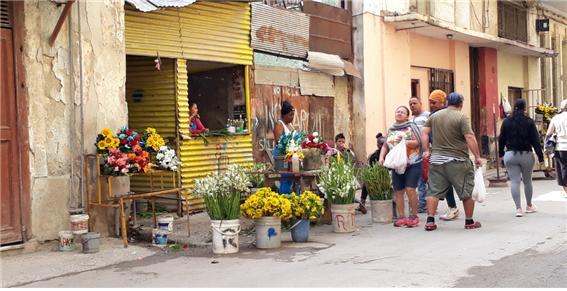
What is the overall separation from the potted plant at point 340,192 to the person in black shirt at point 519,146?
289 cm

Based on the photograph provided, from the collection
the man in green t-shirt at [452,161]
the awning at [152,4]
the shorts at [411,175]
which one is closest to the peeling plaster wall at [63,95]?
the awning at [152,4]

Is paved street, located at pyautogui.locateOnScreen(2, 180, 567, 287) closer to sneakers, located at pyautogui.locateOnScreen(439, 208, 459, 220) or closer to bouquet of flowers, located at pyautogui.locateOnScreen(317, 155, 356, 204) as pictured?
bouquet of flowers, located at pyautogui.locateOnScreen(317, 155, 356, 204)

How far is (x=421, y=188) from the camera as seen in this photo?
11172 mm

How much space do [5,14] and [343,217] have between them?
4.99 metres

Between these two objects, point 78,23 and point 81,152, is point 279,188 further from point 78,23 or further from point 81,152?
point 78,23

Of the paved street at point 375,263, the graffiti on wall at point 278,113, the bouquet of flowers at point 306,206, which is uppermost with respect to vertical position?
the graffiti on wall at point 278,113

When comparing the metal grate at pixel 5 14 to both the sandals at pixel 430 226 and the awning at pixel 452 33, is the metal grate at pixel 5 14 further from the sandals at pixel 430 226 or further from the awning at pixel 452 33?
the awning at pixel 452 33

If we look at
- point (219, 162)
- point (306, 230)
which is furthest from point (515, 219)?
point (219, 162)

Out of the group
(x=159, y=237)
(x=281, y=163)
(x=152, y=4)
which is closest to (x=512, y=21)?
(x=281, y=163)

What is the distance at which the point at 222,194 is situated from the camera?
8.11 m

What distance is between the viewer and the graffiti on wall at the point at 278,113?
13281 millimetres

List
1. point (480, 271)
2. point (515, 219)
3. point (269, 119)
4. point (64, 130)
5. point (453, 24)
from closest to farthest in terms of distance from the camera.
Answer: point (480, 271) < point (64, 130) < point (515, 219) < point (269, 119) < point (453, 24)

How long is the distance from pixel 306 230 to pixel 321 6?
8.25 meters

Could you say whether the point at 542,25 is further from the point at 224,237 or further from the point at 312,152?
the point at 224,237
